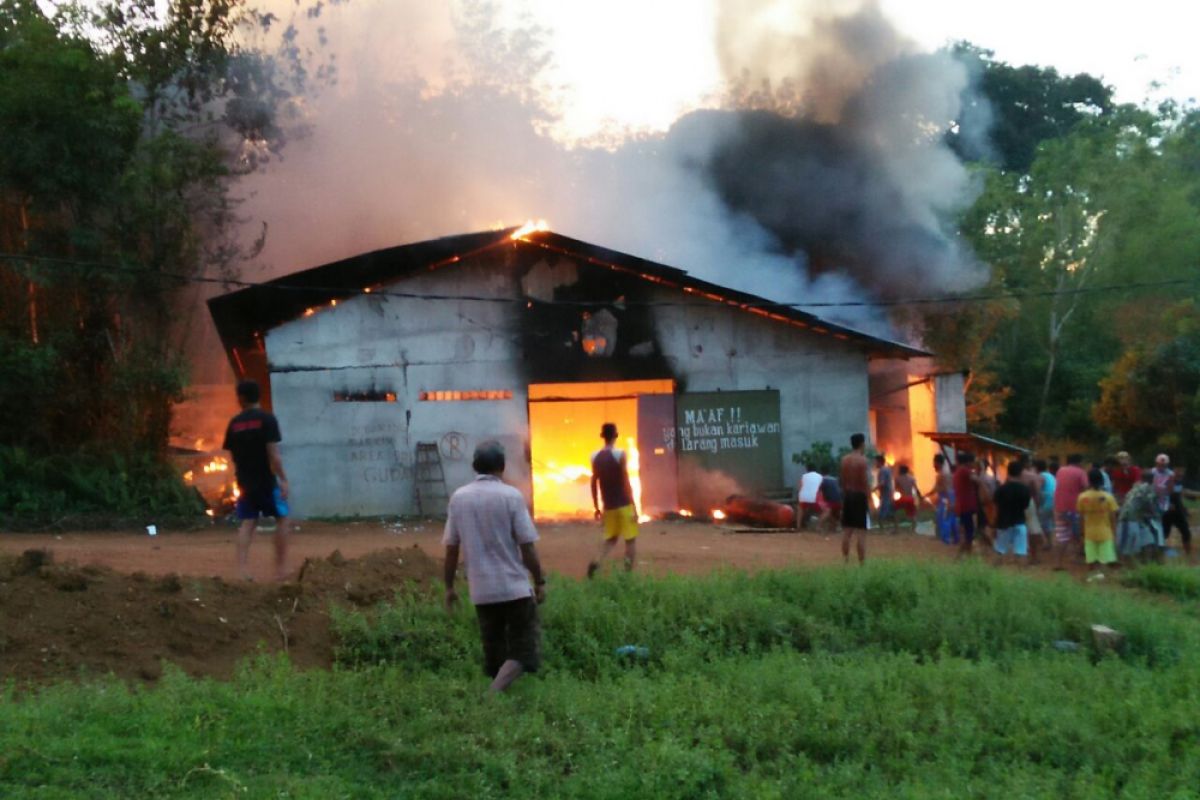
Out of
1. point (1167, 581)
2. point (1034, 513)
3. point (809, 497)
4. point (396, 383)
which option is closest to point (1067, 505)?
point (1034, 513)

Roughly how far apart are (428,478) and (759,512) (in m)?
5.79

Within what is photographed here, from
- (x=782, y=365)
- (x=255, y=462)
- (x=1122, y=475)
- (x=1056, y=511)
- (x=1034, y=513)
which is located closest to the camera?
(x=255, y=462)

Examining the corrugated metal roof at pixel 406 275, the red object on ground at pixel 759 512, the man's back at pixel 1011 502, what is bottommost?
the red object on ground at pixel 759 512

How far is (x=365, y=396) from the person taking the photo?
21.3 meters

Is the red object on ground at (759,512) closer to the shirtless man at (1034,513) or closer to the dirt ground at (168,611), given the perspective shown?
the shirtless man at (1034,513)

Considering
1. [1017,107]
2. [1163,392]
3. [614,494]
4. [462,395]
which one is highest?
[1017,107]

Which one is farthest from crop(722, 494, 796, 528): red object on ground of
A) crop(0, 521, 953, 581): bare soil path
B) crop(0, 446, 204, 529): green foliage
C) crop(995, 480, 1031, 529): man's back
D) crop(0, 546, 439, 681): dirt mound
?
crop(0, 546, 439, 681): dirt mound

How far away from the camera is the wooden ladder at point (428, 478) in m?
21.4

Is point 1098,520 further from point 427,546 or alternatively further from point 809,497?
point 427,546

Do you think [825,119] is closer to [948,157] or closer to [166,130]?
[948,157]

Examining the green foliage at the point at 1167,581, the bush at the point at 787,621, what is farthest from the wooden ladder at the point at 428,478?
the green foliage at the point at 1167,581

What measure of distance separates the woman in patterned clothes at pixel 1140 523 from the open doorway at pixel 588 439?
343 inches

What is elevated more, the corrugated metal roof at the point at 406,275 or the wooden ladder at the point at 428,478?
the corrugated metal roof at the point at 406,275

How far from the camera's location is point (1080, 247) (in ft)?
114
